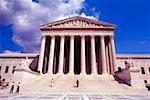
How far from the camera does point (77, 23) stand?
155 ft

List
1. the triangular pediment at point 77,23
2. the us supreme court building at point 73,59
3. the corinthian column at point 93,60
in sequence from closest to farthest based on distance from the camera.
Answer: the us supreme court building at point 73,59 < the corinthian column at point 93,60 < the triangular pediment at point 77,23

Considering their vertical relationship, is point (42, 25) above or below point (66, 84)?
above

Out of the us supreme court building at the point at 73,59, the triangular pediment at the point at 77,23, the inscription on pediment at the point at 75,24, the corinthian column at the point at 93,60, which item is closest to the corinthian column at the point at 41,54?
the us supreme court building at the point at 73,59

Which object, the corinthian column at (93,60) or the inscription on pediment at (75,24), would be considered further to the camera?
the inscription on pediment at (75,24)

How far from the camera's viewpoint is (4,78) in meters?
55.6

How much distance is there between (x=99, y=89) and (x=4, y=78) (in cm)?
3824

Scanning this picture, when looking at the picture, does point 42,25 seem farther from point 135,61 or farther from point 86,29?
point 135,61

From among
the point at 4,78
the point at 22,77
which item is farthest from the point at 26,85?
the point at 4,78

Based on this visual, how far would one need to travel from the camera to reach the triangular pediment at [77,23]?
4644 centimetres

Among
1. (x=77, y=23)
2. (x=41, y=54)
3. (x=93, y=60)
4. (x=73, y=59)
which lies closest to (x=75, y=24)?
(x=77, y=23)

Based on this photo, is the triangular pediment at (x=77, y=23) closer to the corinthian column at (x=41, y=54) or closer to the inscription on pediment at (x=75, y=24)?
the inscription on pediment at (x=75, y=24)

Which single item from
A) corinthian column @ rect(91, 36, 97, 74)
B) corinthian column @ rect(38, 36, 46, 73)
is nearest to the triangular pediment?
corinthian column @ rect(38, 36, 46, 73)

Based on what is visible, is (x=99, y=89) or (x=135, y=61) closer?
(x=99, y=89)

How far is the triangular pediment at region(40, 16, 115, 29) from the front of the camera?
46.4m
